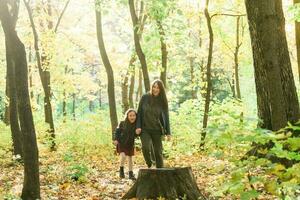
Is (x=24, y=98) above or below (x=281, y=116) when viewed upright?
above

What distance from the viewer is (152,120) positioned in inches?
404

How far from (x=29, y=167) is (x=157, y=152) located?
3.01 metres

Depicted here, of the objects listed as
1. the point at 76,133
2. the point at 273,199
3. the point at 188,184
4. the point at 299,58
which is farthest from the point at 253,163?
the point at 76,133

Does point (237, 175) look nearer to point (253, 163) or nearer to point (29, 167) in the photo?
point (253, 163)

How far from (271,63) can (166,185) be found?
3.08 metres

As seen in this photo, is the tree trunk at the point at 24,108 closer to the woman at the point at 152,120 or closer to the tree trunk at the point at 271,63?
the woman at the point at 152,120

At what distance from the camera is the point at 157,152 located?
34.1ft

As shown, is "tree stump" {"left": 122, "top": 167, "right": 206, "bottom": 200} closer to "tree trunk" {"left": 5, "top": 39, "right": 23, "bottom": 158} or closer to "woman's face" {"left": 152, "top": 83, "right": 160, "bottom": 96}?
"woman's face" {"left": 152, "top": 83, "right": 160, "bottom": 96}

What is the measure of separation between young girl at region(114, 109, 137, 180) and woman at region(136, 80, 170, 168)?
101 cm

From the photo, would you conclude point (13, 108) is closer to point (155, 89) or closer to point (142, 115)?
point (142, 115)

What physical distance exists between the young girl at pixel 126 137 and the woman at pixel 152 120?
3.30 feet

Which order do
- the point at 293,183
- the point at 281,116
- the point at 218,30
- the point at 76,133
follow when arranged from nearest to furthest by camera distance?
the point at 293,183 → the point at 281,116 → the point at 76,133 → the point at 218,30

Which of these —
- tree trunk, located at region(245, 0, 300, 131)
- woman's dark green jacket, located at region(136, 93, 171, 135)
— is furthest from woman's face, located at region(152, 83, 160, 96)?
tree trunk, located at region(245, 0, 300, 131)

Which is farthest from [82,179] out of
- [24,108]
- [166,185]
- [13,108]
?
[13,108]
